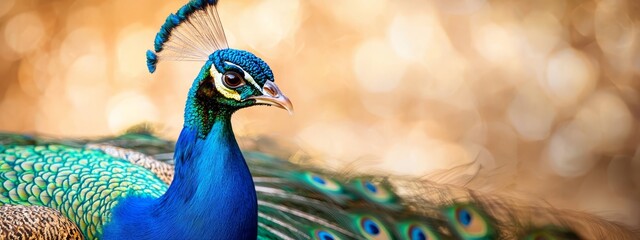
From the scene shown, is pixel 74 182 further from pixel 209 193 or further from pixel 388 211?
pixel 388 211

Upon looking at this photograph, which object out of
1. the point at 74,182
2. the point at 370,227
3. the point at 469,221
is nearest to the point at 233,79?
the point at 74,182

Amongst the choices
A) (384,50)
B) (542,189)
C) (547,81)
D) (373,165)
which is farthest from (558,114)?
(373,165)

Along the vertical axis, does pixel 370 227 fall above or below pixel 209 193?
above

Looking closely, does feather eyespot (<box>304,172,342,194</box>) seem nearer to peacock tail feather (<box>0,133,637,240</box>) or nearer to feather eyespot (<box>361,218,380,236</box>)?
peacock tail feather (<box>0,133,637,240</box>)

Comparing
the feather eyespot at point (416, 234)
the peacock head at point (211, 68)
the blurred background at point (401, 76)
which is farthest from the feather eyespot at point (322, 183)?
the blurred background at point (401, 76)

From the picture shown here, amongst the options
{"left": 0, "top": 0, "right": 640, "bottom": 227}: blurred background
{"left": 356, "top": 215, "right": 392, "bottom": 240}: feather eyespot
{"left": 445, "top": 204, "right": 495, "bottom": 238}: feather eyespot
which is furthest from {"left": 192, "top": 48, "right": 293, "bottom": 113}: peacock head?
{"left": 0, "top": 0, "right": 640, "bottom": 227}: blurred background

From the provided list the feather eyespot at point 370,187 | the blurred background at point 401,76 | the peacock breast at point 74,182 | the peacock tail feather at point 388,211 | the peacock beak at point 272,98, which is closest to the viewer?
the peacock beak at point 272,98

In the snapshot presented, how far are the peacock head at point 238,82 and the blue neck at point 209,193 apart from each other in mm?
42

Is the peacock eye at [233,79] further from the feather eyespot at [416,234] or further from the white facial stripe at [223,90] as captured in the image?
the feather eyespot at [416,234]

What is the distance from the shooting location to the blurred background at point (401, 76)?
3.44 m

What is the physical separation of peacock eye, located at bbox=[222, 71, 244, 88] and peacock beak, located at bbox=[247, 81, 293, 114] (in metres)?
0.04

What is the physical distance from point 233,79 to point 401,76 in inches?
94.8

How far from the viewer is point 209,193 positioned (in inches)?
52.8

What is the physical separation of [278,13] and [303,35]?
0.56 ft
